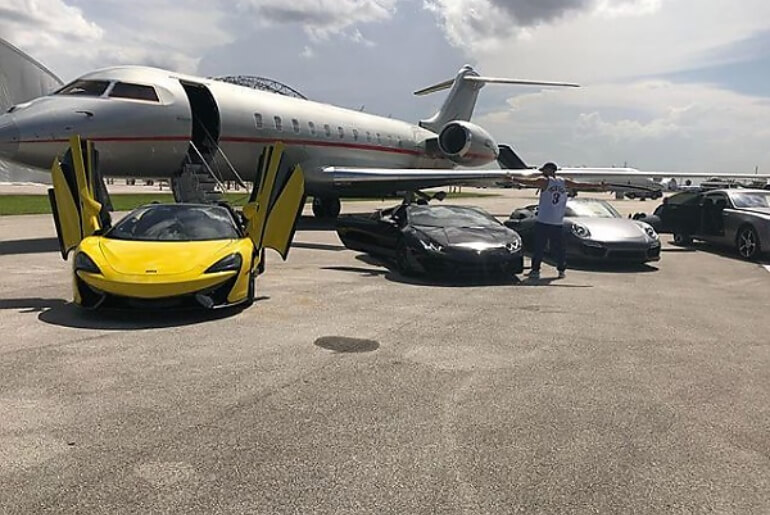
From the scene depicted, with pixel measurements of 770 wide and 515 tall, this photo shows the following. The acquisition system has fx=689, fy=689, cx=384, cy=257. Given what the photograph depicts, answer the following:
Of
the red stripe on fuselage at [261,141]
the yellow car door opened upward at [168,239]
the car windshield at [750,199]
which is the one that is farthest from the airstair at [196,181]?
the car windshield at [750,199]

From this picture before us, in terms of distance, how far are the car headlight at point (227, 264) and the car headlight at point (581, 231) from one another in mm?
7246

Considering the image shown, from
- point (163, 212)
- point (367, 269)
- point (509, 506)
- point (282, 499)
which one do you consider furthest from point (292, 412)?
point (367, 269)

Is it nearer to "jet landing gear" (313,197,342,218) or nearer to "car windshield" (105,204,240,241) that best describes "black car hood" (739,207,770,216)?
"car windshield" (105,204,240,241)

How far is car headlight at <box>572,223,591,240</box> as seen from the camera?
42.0 ft

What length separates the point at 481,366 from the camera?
5.86 m

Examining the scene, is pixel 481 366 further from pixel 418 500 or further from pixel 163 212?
pixel 163 212

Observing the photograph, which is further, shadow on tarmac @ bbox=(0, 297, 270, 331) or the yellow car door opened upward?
the yellow car door opened upward

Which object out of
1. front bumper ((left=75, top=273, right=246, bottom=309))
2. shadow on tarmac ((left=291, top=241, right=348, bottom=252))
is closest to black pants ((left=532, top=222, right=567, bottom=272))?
shadow on tarmac ((left=291, top=241, right=348, bottom=252))

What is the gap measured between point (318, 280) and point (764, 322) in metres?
6.02

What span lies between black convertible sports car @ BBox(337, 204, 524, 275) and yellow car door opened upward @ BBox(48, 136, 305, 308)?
1989 millimetres

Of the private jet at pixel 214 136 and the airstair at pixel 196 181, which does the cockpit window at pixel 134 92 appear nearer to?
the private jet at pixel 214 136

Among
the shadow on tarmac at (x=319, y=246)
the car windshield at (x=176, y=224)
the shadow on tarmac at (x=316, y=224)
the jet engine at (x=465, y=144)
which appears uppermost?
the jet engine at (x=465, y=144)

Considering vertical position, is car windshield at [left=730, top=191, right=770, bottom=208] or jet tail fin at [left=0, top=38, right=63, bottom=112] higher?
jet tail fin at [left=0, top=38, right=63, bottom=112]

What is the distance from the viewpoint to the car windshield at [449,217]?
11.8 metres
